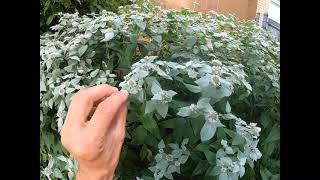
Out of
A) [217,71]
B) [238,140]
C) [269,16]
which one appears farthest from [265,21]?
[238,140]

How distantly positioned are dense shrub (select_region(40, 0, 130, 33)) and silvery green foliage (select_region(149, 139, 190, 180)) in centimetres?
62

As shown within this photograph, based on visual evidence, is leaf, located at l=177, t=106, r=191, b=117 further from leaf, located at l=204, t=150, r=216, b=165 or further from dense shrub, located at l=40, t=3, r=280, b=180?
leaf, located at l=204, t=150, r=216, b=165

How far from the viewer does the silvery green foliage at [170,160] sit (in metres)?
1.24

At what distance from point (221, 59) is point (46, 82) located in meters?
0.55

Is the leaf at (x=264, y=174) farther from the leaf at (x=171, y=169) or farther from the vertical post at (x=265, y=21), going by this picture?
the vertical post at (x=265, y=21)

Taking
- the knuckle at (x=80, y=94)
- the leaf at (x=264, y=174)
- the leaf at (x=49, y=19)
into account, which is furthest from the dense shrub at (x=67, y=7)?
the leaf at (x=264, y=174)

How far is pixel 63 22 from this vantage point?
1561 millimetres

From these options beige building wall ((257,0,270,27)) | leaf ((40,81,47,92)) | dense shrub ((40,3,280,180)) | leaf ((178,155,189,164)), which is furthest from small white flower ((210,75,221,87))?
leaf ((40,81,47,92))

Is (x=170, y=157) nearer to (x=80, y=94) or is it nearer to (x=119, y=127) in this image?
(x=119, y=127)

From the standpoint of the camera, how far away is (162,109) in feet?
4.00

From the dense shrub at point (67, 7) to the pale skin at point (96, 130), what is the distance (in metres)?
0.46

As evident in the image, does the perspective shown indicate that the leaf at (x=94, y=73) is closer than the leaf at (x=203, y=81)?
No

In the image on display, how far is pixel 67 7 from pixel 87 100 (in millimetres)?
562

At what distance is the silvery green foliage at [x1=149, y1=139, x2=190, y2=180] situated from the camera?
124 cm
